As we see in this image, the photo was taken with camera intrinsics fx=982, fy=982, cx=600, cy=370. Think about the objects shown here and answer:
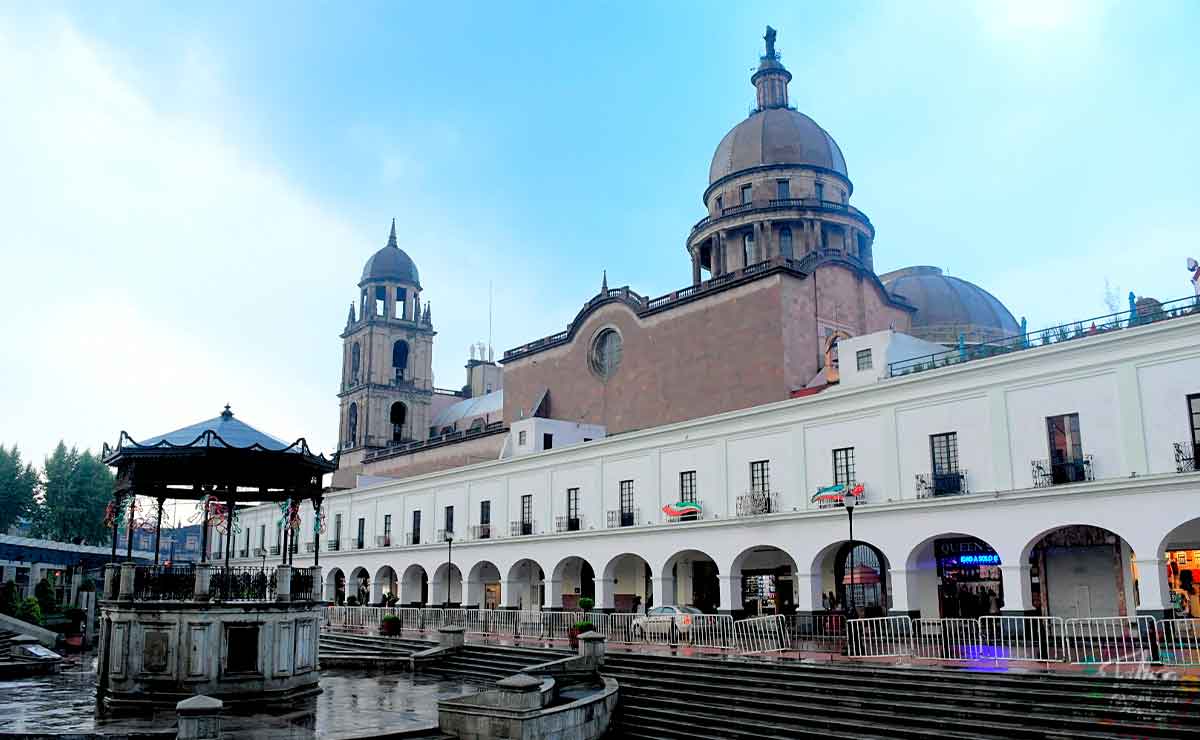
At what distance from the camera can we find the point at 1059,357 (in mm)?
27109

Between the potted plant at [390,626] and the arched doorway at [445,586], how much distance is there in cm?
1501

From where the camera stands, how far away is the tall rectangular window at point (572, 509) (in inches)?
1671

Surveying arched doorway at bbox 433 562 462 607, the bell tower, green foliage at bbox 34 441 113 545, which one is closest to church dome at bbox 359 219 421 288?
the bell tower

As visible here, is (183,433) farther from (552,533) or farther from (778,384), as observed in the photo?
(778,384)

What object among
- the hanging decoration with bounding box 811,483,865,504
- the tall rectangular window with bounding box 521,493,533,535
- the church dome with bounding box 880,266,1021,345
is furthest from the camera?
the church dome with bounding box 880,266,1021,345

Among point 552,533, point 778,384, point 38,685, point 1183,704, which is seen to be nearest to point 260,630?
point 38,685

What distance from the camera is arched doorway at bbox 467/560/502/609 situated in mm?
48531

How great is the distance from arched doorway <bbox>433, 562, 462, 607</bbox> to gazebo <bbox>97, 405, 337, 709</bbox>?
26.8 m

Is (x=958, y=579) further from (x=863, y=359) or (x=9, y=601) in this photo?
(x=9, y=601)

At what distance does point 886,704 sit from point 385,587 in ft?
151

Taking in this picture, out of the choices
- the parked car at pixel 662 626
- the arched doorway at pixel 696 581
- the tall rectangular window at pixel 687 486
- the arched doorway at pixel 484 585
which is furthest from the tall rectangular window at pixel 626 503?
the arched doorway at pixel 484 585

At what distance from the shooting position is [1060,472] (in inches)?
1056

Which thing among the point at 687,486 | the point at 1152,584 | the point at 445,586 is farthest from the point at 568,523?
the point at 1152,584

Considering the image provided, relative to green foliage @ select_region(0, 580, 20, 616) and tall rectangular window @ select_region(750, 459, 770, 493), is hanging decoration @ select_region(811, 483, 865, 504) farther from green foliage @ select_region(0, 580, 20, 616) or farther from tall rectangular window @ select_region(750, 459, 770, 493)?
green foliage @ select_region(0, 580, 20, 616)
